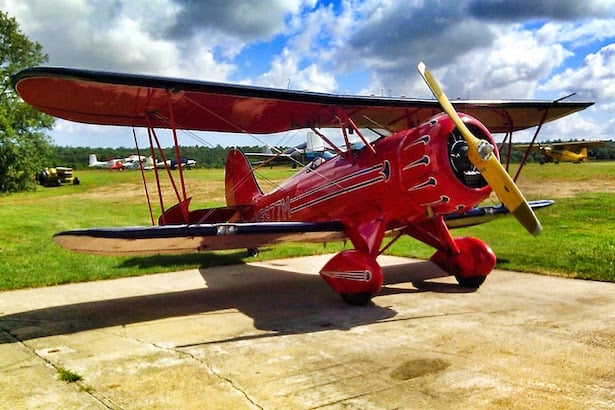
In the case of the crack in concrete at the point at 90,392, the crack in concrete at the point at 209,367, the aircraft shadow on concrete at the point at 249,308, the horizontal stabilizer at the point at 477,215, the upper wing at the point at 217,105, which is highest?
the upper wing at the point at 217,105

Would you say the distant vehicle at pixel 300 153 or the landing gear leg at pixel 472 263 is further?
the distant vehicle at pixel 300 153

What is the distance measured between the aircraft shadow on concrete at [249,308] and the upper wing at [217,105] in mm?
2758

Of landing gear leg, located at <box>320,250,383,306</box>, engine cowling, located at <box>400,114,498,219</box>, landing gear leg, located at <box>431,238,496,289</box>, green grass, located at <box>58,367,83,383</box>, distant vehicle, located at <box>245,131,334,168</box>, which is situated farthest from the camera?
distant vehicle, located at <box>245,131,334,168</box>

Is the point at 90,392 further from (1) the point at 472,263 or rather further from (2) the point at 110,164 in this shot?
(2) the point at 110,164

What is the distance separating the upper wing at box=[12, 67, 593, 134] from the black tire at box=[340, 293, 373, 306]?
116 inches

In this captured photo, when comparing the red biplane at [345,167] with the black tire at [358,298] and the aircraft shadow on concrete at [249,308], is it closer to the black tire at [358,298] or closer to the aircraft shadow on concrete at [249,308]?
the black tire at [358,298]

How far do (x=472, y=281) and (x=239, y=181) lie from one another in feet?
21.8

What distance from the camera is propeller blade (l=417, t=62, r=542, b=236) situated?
A: 6402 millimetres

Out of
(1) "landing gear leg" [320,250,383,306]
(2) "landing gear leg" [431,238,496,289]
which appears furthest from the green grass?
(2) "landing gear leg" [431,238,496,289]

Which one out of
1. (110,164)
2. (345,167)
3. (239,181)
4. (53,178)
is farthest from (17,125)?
(110,164)

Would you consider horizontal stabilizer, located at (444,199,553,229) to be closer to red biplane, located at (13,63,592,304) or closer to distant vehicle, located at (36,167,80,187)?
red biplane, located at (13,63,592,304)

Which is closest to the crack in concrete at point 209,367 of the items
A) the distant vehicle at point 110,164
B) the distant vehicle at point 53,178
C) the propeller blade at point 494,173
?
the propeller blade at point 494,173

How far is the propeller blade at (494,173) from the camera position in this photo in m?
6.40

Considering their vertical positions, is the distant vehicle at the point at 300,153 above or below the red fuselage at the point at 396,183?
above
